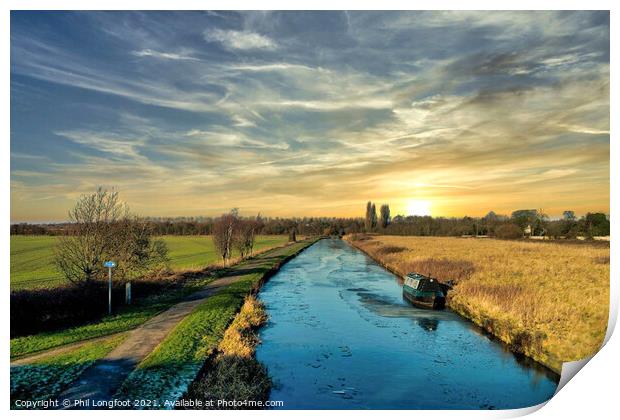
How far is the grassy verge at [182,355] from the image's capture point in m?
10.3

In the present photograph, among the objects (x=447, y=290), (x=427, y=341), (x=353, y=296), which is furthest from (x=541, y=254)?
(x=427, y=341)

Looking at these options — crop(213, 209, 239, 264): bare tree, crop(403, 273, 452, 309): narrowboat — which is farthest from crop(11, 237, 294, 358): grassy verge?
crop(213, 209, 239, 264): bare tree

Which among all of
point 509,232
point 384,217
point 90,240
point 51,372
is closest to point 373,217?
point 384,217

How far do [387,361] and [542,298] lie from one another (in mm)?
9512

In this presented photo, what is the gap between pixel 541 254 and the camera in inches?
1341

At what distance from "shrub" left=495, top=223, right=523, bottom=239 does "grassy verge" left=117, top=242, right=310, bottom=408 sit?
143ft

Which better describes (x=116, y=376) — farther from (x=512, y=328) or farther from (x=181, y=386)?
(x=512, y=328)

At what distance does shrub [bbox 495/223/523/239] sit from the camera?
53.1m

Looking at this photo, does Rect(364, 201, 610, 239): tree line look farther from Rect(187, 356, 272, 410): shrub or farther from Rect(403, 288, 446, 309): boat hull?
Rect(187, 356, 272, 410): shrub

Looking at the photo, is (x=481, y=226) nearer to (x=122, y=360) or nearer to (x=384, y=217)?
(x=384, y=217)

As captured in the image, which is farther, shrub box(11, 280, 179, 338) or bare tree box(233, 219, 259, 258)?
bare tree box(233, 219, 259, 258)

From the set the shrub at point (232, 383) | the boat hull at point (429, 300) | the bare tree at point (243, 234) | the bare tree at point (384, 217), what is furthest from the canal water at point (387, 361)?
the bare tree at point (384, 217)
